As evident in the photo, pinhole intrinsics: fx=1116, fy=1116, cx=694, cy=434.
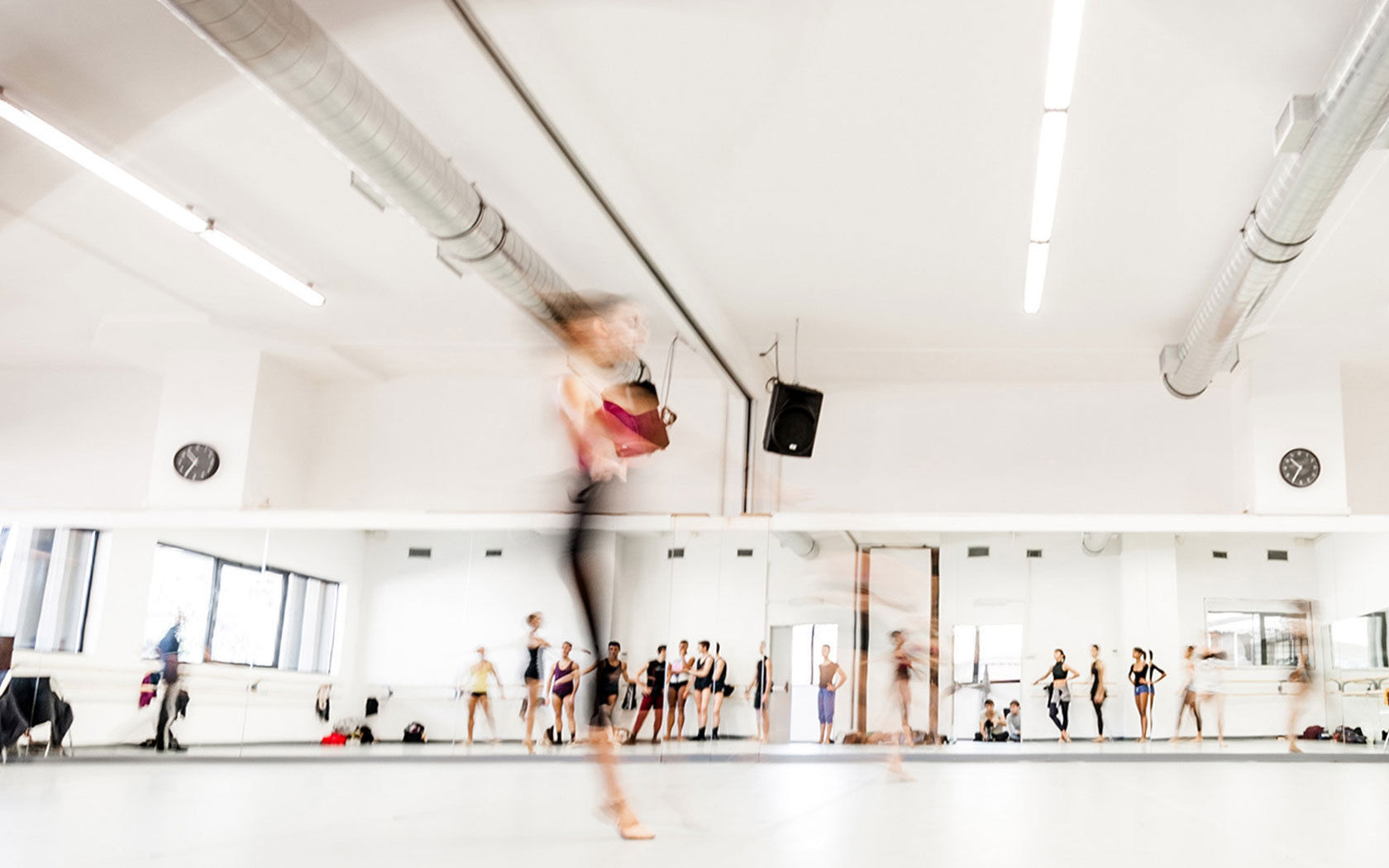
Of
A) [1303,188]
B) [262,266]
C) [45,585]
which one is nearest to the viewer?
[1303,188]

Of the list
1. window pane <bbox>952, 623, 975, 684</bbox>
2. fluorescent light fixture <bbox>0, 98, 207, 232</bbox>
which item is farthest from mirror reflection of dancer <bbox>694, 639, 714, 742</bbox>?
fluorescent light fixture <bbox>0, 98, 207, 232</bbox>

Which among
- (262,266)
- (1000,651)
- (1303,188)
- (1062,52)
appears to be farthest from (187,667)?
(1303,188)

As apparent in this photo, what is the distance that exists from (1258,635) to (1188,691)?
0.83 meters

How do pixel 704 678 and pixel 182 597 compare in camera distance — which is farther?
pixel 704 678

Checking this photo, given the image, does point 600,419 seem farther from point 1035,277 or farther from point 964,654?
point 964,654

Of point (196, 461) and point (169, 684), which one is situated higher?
point (196, 461)

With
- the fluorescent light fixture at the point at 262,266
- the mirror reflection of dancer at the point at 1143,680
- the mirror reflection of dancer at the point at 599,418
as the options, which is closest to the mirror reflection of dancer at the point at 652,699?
the mirror reflection of dancer at the point at 1143,680

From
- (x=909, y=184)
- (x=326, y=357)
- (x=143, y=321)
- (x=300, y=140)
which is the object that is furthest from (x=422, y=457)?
(x=909, y=184)

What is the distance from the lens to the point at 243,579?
1020 cm

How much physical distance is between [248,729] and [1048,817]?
27.0 ft

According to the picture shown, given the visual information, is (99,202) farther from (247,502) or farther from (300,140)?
(247,502)

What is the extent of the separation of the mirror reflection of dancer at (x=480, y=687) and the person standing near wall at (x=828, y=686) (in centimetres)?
299

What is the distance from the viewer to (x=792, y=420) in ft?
30.6

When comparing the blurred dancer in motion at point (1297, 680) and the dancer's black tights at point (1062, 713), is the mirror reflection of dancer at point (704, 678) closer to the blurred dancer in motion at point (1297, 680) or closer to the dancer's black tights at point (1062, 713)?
the dancer's black tights at point (1062, 713)
